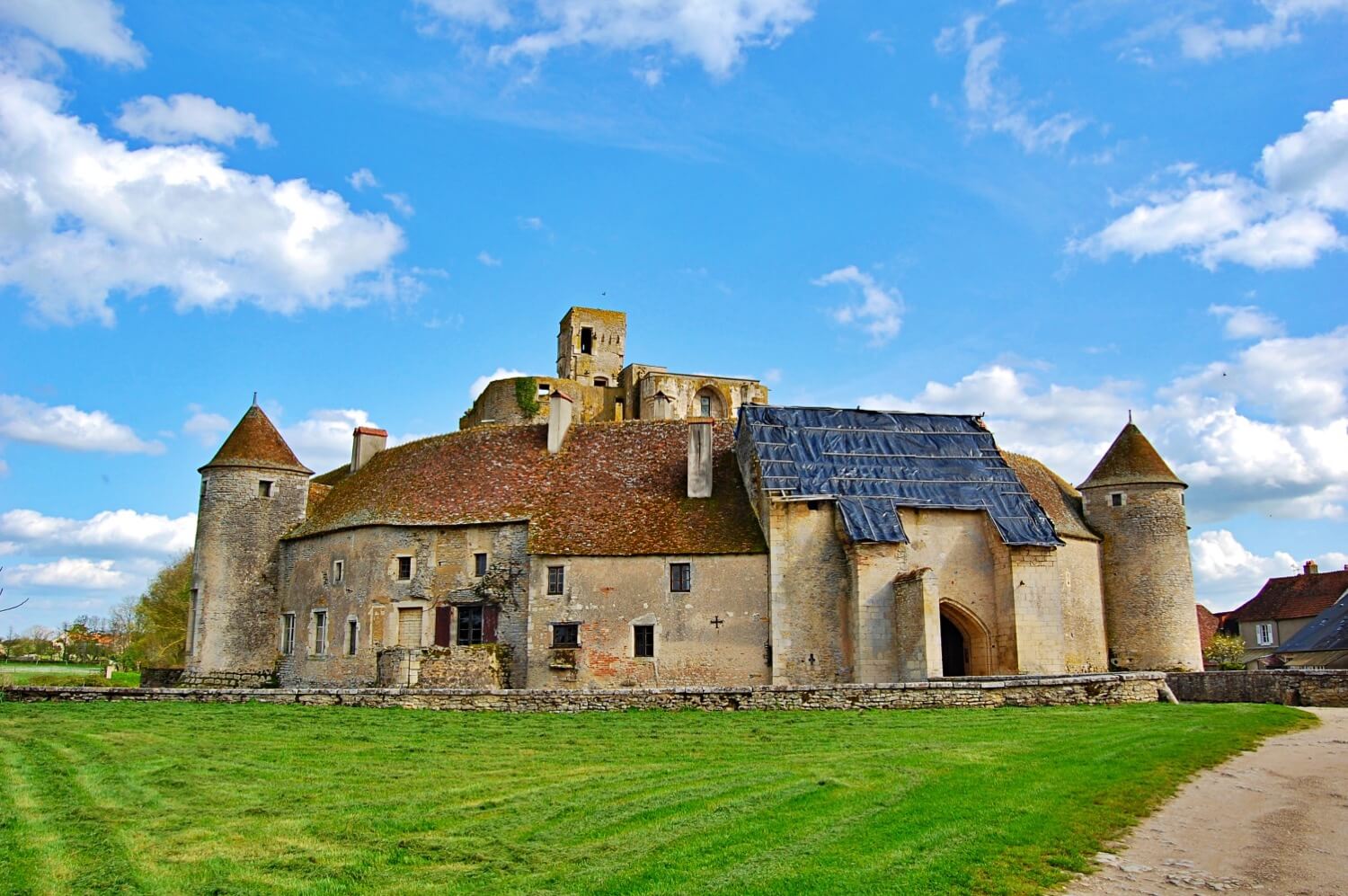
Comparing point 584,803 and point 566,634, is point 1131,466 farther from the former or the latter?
point 584,803

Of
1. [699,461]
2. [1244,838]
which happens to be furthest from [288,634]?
[1244,838]

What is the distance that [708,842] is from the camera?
359 inches

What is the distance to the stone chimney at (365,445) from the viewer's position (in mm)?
38406

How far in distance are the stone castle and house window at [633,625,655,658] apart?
80 mm

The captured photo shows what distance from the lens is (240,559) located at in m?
34.6

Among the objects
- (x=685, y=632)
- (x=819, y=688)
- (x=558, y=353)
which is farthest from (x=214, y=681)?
(x=558, y=353)

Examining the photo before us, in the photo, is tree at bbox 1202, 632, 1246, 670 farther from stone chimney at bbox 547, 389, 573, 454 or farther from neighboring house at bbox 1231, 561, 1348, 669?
stone chimney at bbox 547, 389, 573, 454

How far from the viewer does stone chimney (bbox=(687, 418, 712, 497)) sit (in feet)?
105

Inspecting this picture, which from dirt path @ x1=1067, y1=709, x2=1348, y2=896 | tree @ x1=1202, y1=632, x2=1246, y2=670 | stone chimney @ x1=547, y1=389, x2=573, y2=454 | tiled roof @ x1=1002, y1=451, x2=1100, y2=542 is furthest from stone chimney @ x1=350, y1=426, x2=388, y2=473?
tree @ x1=1202, y1=632, x2=1246, y2=670

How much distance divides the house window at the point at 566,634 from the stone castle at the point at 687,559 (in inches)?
2.2

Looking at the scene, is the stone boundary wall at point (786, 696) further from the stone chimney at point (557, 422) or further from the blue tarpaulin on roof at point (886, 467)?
the stone chimney at point (557, 422)

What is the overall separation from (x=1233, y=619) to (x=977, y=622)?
36512 mm

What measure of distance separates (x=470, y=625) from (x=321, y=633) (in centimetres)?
548

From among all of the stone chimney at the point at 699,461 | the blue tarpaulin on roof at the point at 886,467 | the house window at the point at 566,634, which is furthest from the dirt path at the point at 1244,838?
the stone chimney at the point at 699,461
